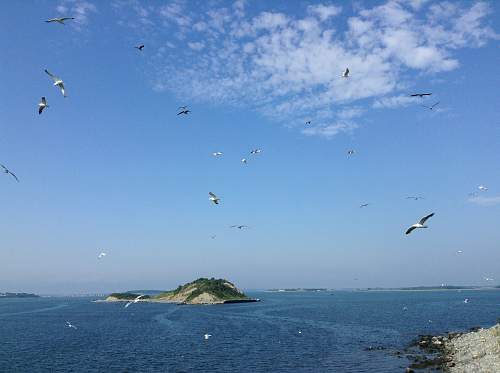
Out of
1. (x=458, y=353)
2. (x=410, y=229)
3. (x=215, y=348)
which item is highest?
(x=410, y=229)

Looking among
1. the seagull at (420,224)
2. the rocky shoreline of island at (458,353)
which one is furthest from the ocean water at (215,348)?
the seagull at (420,224)

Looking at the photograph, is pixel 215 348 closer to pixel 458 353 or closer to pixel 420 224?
pixel 458 353

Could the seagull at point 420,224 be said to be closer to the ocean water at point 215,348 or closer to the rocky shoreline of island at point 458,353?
the rocky shoreline of island at point 458,353

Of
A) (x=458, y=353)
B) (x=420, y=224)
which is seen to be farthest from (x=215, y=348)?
(x=420, y=224)

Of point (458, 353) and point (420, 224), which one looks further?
point (458, 353)

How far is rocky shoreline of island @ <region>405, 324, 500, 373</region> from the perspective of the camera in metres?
51.5

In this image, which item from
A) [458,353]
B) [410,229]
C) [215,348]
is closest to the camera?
[410,229]

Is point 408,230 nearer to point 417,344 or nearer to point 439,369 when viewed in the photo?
point 439,369

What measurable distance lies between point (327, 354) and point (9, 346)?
208ft

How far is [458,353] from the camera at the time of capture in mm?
62062

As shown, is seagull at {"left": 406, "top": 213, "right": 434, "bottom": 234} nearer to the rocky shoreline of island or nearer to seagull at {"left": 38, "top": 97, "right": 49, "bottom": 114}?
seagull at {"left": 38, "top": 97, "right": 49, "bottom": 114}

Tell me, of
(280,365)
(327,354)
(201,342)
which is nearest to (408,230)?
(280,365)

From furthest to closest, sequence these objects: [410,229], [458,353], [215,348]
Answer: [215,348] → [458,353] → [410,229]

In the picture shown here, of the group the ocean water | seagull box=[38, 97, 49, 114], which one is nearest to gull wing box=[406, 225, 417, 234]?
seagull box=[38, 97, 49, 114]
